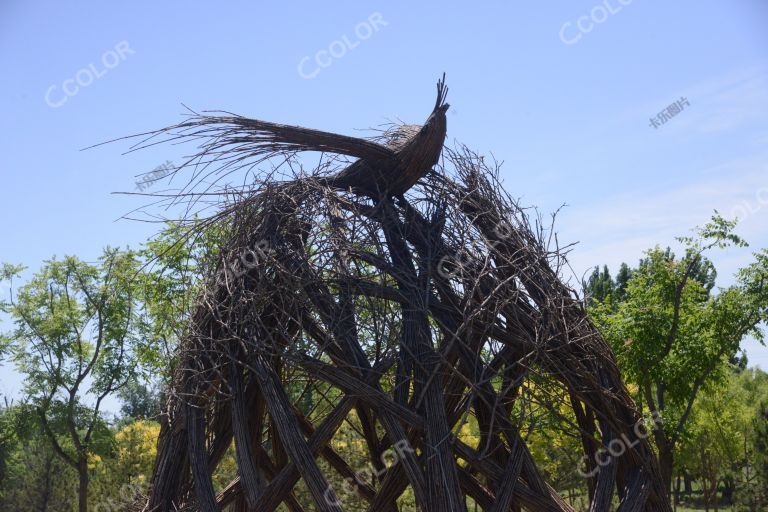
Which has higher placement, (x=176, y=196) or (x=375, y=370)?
(x=176, y=196)

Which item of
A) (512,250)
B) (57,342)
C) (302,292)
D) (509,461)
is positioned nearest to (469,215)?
(512,250)

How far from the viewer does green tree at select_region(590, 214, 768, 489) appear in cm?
1317

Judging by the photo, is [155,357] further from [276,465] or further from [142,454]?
[276,465]

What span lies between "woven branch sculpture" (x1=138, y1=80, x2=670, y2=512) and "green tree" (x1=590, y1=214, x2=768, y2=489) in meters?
8.73

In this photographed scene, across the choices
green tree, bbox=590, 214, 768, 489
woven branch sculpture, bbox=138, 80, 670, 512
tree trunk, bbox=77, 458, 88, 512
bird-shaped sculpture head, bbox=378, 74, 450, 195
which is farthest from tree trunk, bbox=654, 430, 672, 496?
tree trunk, bbox=77, 458, 88, 512

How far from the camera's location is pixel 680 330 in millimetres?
13789

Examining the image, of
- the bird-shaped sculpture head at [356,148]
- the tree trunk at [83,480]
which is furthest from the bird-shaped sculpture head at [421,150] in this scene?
the tree trunk at [83,480]

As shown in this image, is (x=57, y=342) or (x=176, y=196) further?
(x=57, y=342)

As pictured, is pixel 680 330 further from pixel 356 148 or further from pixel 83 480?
pixel 83 480

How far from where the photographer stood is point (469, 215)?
495 centimetres

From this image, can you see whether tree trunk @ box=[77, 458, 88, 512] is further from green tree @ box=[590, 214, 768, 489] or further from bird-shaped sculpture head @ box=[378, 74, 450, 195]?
bird-shaped sculpture head @ box=[378, 74, 450, 195]

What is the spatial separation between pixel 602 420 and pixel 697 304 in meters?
11.5

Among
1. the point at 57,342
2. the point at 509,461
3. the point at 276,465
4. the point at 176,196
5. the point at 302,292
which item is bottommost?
the point at 509,461

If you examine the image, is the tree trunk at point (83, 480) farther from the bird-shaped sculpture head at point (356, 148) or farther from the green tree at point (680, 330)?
the bird-shaped sculpture head at point (356, 148)
